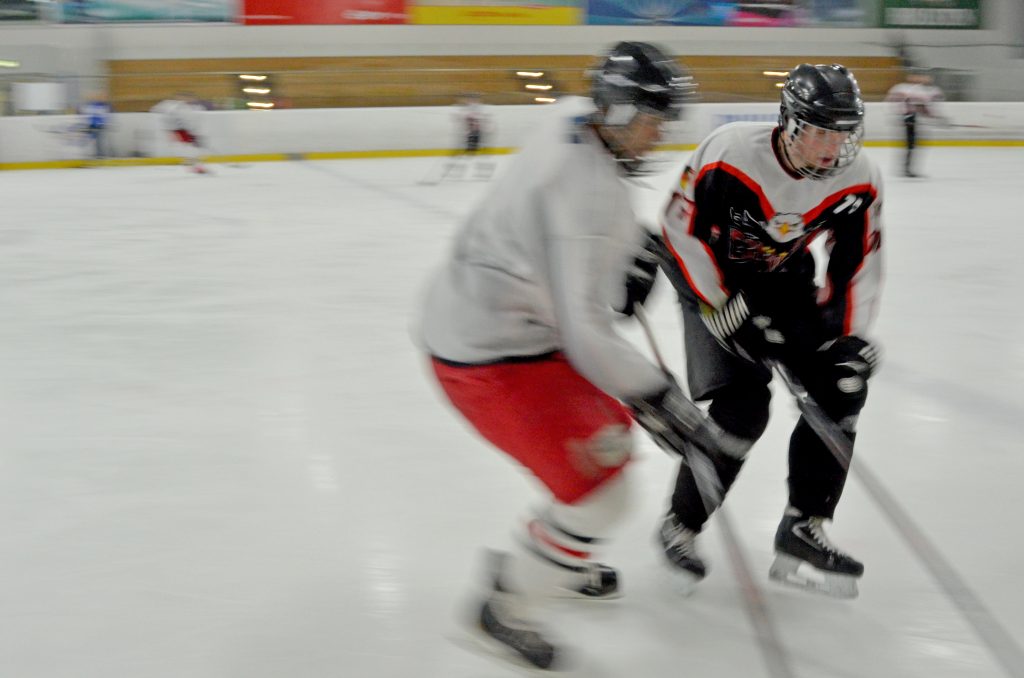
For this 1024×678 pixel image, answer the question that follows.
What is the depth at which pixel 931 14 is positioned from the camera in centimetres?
2011

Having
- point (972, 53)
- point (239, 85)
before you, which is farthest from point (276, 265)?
point (972, 53)

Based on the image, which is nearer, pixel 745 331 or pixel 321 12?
pixel 745 331

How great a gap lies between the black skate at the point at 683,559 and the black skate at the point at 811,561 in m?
0.18

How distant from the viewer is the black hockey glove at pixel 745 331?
7.16 ft

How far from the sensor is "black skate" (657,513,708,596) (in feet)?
7.45

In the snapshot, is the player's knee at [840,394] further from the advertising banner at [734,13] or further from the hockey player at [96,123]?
the advertising banner at [734,13]

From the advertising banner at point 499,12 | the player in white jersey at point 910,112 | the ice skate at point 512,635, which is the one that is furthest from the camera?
the advertising banner at point 499,12

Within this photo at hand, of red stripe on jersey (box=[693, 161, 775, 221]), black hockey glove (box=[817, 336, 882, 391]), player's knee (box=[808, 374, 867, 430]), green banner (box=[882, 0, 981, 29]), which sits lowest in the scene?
player's knee (box=[808, 374, 867, 430])

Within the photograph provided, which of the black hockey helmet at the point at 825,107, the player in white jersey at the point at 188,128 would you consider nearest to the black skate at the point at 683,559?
the black hockey helmet at the point at 825,107

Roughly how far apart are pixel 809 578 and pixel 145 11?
60.2 ft

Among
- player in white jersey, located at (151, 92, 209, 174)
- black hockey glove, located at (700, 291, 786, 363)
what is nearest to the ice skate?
black hockey glove, located at (700, 291, 786, 363)

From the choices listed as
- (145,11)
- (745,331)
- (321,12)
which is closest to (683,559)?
(745,331)

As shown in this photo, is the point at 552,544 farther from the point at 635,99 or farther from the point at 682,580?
the point at 635,99

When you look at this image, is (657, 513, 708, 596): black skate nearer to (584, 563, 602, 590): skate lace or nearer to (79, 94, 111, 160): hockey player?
(584, 563, 602, 590): skate lace
